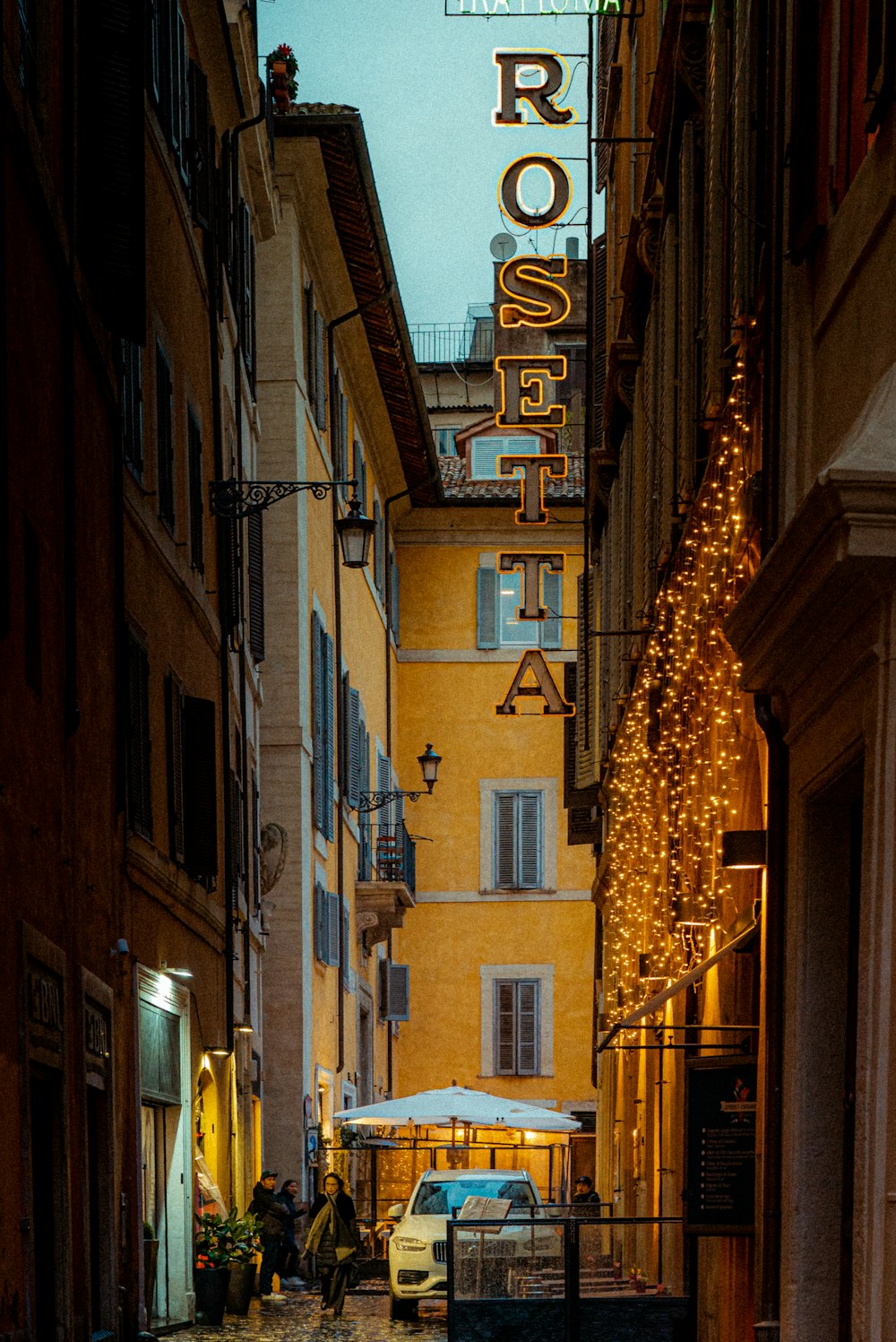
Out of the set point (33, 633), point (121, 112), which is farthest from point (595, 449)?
point (33, 633)

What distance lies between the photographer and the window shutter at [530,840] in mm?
44875

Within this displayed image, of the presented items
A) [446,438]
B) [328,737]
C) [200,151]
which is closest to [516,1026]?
[328,737]

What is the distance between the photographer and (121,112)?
14211 millimetres

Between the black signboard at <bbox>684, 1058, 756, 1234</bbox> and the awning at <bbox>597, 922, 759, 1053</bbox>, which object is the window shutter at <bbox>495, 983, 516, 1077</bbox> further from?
the black signboard at <bbox>684, 1058, 756, 1234</bbox>

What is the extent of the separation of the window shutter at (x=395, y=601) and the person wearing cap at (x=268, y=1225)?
68.4 ft

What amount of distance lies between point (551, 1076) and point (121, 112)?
31815 mm

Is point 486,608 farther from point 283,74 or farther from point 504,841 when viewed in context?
point 283,74

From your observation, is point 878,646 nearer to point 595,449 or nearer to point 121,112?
point 121,112

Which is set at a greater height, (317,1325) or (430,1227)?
(430,1227)

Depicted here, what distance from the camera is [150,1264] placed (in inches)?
690

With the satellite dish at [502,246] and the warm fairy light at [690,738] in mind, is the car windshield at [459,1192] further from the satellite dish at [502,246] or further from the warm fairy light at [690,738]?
the satellite dish at [502,246]

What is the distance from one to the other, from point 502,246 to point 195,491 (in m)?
40.0

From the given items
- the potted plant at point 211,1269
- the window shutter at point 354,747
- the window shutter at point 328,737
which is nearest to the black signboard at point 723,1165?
the potted plant at point 211,1269

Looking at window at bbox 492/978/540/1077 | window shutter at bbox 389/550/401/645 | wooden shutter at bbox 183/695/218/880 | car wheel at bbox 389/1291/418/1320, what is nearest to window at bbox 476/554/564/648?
window shutter at bbox 389/550/401/645
